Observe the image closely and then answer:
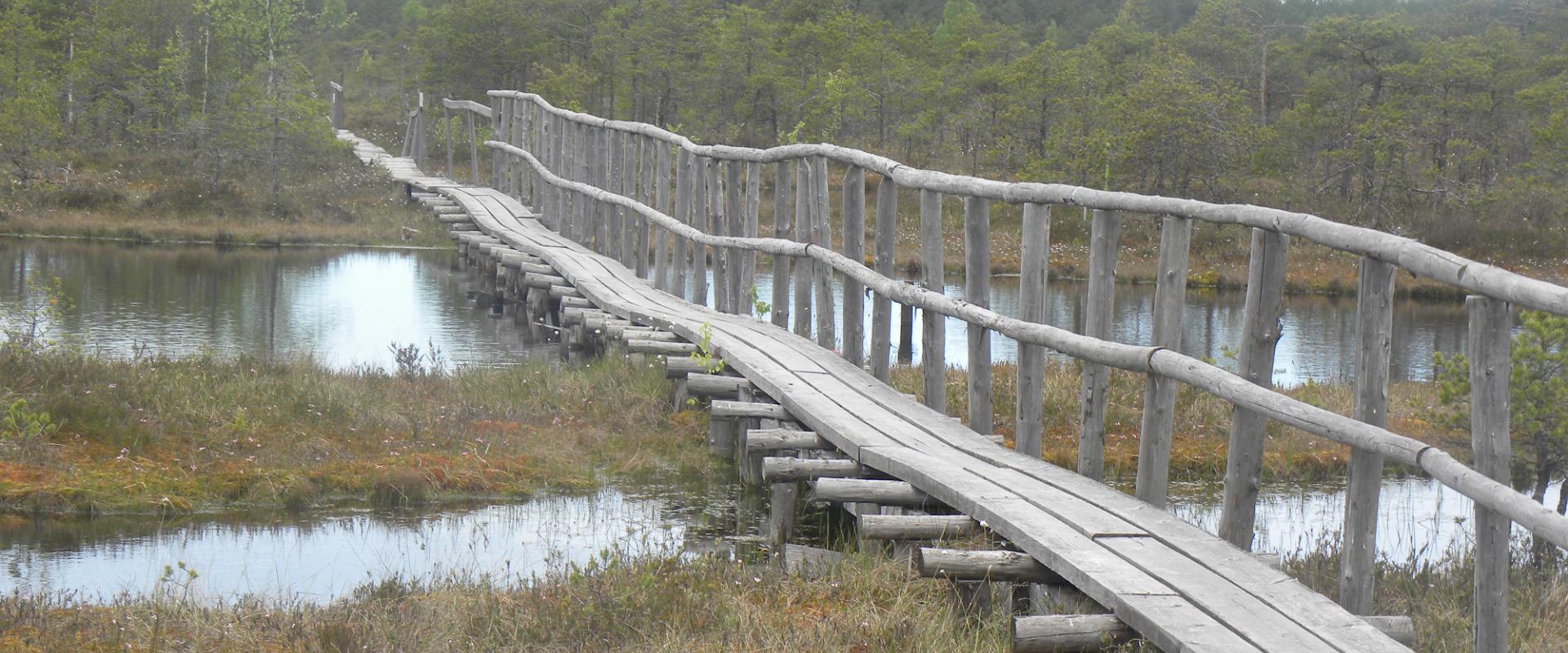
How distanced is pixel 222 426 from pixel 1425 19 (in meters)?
54.7

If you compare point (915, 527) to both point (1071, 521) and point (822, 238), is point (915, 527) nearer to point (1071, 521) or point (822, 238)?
point (1071, 521)

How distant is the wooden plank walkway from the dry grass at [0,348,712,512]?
1.10 m

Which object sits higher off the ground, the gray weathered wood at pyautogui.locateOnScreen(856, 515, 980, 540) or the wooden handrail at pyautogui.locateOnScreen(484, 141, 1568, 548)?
the wooden handrail at pyautogui.locateOnScreen(484, 141, 1568, 548)

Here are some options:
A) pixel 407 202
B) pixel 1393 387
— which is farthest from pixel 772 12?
pixel 1393 387

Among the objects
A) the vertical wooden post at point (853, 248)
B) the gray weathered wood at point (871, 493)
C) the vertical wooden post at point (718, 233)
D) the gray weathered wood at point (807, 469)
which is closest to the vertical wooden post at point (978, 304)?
the gray weathered wood at point (807, 469)

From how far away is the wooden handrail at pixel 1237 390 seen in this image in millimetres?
4359

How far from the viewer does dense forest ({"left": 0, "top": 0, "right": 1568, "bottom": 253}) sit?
2927 centimetres

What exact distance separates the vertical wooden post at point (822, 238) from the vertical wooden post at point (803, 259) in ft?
0.23

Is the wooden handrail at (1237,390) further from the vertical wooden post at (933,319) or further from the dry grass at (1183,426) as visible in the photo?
the dry grass at (1183,426)

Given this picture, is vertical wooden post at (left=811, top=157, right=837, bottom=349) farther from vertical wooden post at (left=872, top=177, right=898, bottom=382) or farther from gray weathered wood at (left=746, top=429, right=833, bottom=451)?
gray weathered wood at (left=746, top=429, right=833, bottom=451)

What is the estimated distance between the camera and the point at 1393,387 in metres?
15.1

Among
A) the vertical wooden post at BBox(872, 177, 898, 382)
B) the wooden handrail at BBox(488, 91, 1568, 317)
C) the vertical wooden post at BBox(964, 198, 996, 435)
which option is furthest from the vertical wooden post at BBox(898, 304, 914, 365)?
the vertical wooden post at BBox(964, 198, 996, 435)

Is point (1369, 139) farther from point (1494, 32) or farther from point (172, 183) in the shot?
point (172, 183)

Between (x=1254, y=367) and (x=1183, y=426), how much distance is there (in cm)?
688
